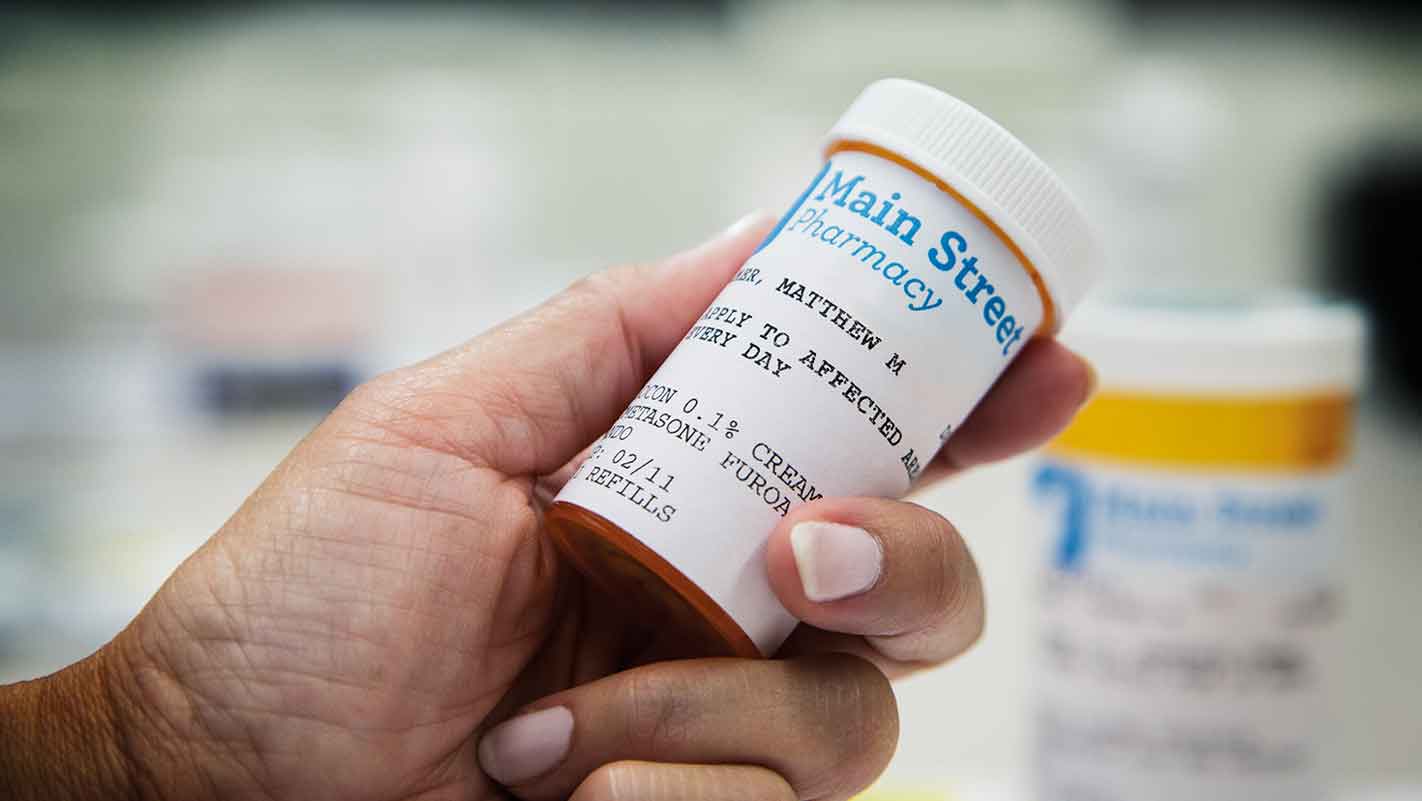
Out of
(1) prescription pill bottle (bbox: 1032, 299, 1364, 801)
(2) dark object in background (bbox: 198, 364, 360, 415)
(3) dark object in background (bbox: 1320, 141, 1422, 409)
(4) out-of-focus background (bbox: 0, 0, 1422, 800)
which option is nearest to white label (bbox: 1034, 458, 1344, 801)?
(1) prescription pill bottle (bbox: 1032, 299, 1364, 801)

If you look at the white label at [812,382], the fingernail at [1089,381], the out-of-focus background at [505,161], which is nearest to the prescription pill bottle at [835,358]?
the white label at [812,382]

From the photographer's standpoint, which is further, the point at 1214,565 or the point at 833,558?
the point at 1214,565

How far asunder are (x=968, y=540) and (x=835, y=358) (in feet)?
2.26

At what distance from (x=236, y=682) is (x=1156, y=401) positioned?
0.46 meters

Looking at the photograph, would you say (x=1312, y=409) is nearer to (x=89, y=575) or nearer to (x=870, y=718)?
(x=870, y=718)

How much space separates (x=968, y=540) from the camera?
105cm

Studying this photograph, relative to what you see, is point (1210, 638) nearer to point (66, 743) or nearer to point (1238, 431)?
point (1238, 431)

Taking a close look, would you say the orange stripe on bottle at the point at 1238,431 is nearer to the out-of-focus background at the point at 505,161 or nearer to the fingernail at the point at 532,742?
the fingernail at the point at 532,742

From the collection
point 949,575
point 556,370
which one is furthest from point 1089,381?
point 556,370

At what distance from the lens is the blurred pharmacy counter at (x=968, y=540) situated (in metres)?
0.81

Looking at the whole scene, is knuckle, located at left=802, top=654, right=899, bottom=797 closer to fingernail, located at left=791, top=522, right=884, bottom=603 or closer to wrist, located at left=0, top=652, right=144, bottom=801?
fingernail, located at left=791, top=522, right=884, bottom=603

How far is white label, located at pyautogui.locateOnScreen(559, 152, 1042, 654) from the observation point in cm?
40

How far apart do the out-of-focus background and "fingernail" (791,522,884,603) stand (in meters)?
1.17

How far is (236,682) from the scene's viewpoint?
18.1 inches
